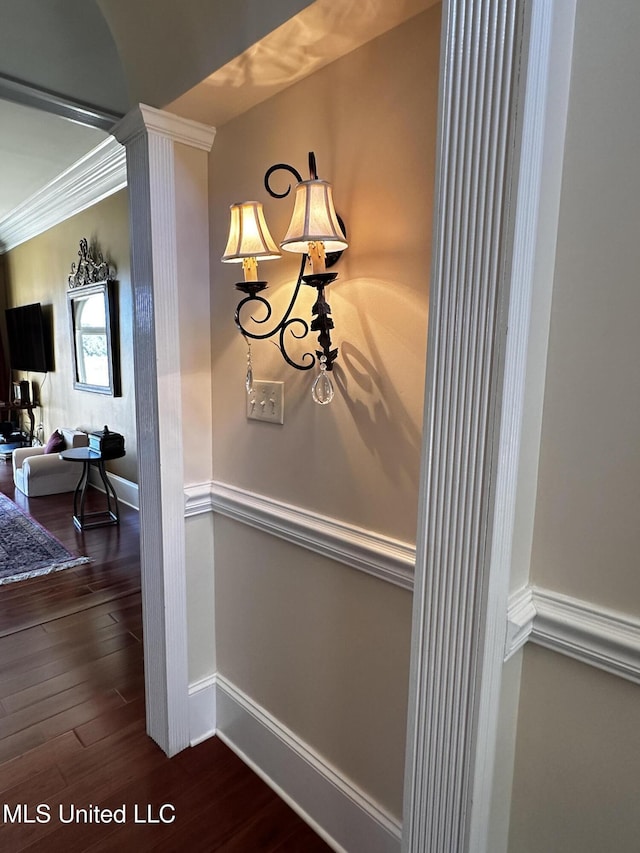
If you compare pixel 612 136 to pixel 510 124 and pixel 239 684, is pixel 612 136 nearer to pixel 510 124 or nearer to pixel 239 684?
pixel 510 124

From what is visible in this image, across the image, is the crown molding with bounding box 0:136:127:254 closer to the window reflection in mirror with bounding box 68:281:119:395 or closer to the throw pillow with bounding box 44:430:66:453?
the window reflection in mirror with bounding box 68:281:119:395

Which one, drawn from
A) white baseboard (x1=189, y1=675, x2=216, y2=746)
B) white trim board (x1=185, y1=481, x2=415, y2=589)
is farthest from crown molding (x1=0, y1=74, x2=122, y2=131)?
white baseboard (x1=189, y1=675, x2=216, y2=746)

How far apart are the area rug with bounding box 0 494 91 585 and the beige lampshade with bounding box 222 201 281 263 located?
2.73 metres

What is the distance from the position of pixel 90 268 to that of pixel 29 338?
208cm

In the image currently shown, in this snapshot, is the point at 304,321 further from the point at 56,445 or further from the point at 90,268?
the point at 56,445

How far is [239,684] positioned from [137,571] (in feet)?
5.35

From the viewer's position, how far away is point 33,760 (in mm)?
1709

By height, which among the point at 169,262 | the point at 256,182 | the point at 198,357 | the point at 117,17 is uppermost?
the point at 117,17

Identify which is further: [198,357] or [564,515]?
[198,357]

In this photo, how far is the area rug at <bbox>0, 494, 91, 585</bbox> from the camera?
3.11 meters

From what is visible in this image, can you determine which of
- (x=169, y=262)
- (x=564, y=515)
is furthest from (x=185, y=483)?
(x=564, y=515)

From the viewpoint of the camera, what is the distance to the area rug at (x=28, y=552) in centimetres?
311

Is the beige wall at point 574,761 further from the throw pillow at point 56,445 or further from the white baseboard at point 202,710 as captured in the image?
the throw pillow at point 56,445

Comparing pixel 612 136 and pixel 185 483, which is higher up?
pixel 612 136
